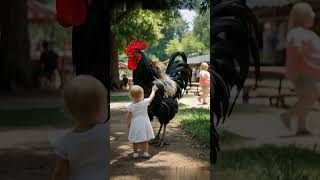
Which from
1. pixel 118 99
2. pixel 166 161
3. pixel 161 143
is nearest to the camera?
pixel 166 161

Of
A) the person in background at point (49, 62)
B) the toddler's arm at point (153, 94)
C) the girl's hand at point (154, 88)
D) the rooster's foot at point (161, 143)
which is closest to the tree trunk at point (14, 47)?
the person in background at point (49, 62)

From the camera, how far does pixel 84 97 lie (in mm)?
2326

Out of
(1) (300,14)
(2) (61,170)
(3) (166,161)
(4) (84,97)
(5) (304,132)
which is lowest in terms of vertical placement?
(3) (166,161)

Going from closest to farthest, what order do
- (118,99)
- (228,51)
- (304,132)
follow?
(304,132) < (228,51) < (118,99)

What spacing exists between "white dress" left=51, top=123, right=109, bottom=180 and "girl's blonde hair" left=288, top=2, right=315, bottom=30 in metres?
2.42

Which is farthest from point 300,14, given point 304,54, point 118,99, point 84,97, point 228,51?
point 118,99

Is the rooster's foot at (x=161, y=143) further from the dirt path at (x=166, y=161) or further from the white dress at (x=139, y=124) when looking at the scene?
the white dress at (x=139, y=124)

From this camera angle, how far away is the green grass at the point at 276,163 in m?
4.49

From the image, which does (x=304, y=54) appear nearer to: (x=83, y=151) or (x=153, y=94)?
(x=83, y=151)

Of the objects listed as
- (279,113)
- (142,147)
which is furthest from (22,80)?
(142,147)

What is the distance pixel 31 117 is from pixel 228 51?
1.98 m

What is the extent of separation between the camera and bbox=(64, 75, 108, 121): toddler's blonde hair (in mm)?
2318

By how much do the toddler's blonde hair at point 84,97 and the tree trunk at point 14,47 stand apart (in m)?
1.74

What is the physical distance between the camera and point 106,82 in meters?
4.01
